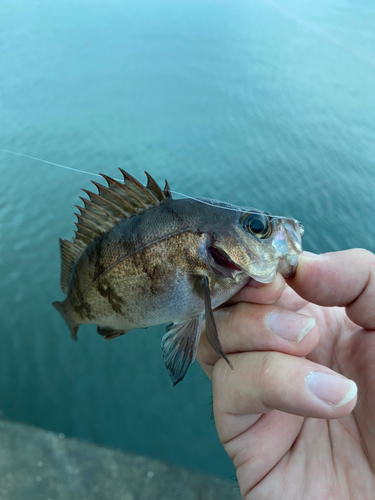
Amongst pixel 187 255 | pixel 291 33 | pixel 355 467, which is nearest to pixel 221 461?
pixel 355 467

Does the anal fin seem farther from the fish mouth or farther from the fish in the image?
the fish mouth

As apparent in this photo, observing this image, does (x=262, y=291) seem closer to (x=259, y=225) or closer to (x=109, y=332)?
(x=259, y=225)

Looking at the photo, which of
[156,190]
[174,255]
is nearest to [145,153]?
[156,190]

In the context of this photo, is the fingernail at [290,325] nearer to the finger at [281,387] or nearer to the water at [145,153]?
the finger at [281,387]

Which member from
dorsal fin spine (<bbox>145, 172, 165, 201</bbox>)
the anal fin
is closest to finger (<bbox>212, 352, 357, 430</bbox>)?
the anal fin

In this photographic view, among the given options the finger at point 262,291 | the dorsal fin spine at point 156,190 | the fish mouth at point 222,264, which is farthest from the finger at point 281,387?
the dorsal fin spine at point 156,190

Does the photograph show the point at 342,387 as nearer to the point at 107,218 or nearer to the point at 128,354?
the point at 107,218

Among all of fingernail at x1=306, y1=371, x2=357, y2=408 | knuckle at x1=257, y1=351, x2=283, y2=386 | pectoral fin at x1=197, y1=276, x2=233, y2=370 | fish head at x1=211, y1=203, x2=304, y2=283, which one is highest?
fish head at x1=211, y1=203, x2=304, y2=283
